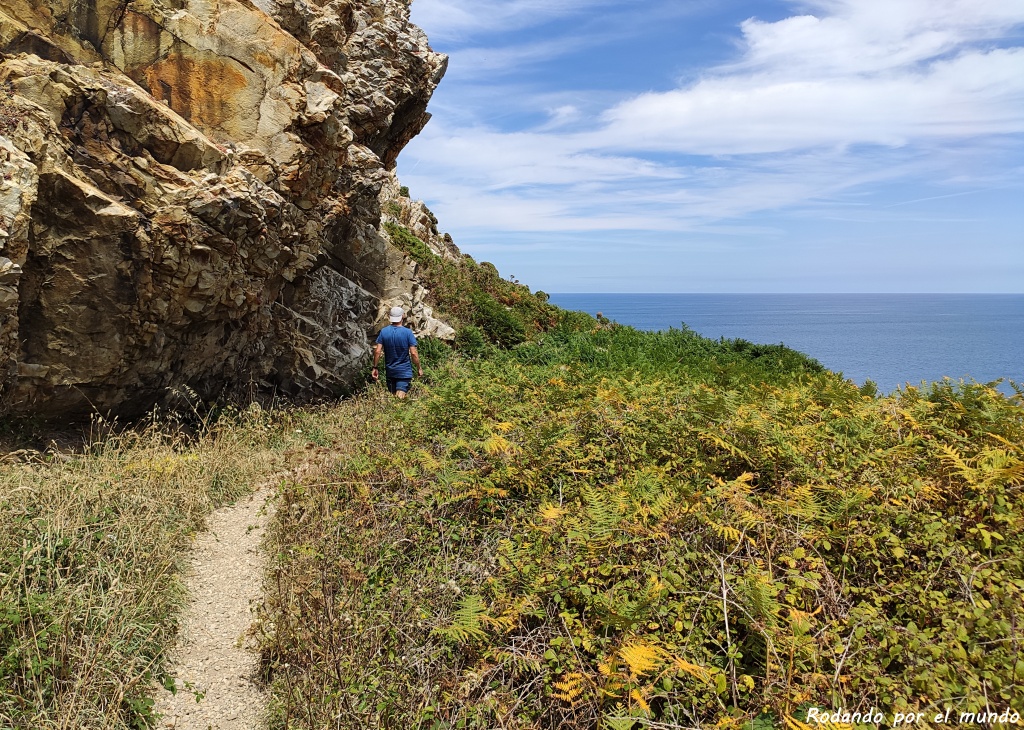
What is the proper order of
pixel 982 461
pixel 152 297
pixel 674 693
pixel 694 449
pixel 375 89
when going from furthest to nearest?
pixel 375 89 < pixel 152 297 < pixel 694 449 < pixel 982 461 < pixel 674 693

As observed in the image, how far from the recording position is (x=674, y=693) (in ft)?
12.5

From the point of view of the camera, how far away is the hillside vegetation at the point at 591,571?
3844 millimetres

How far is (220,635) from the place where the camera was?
234 inches

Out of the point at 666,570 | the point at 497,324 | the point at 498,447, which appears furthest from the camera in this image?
the point at 497,324

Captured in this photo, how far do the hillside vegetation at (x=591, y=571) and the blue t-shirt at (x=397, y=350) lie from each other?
477 cm

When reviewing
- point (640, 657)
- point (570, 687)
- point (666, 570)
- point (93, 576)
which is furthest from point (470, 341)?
point (640, 657)

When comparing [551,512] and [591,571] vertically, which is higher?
[551,512]

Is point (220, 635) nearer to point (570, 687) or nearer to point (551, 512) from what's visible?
point (551, 512)

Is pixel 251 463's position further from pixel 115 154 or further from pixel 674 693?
pixel 674 693

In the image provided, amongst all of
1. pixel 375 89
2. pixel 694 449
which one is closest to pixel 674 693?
pixel 694 449

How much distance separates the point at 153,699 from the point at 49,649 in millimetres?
872

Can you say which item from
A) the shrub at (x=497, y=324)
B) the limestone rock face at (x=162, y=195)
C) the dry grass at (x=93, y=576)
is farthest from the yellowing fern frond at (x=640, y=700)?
the shrub at (x=497, y=324)

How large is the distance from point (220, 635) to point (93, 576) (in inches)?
50.0

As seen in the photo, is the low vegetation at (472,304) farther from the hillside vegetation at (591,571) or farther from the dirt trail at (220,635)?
the hillside vegetation at (591,571)
